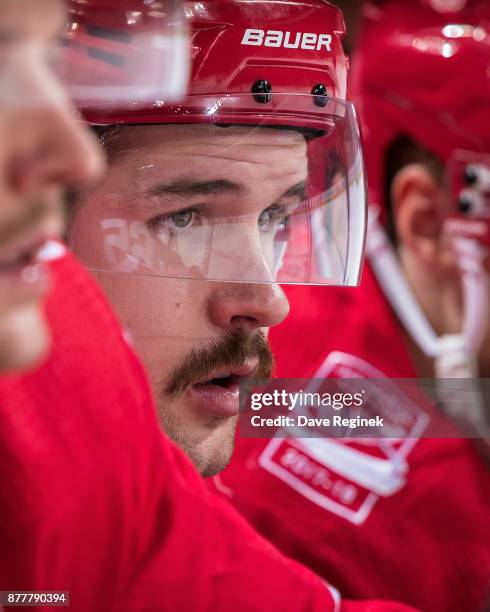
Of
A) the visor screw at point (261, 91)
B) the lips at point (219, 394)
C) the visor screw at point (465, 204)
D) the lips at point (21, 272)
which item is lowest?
the visor screw at point (465, 204)

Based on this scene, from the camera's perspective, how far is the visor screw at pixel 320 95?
0.74 metres

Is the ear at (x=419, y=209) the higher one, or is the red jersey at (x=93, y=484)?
the red jersey at (x=93, y=484)

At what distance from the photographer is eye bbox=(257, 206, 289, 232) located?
0.73m

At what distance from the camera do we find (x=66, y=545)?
61cm

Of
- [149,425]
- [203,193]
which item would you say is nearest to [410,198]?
[203,193]

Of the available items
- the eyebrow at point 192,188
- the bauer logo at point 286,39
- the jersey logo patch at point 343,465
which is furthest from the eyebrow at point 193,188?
the jersey logo patch at point 343,465

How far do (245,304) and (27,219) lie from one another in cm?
32

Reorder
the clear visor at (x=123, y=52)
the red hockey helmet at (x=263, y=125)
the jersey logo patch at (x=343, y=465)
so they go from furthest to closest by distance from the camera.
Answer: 1. the jersey logo patch at (x=343, y=465)
2. the red hockey helmet at (x=263, y=125)
3. the clear visor at (x=123, y=52)

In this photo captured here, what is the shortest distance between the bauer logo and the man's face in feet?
0.21

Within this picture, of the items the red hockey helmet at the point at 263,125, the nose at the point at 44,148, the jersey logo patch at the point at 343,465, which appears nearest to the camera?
the nose at the point at 44,148

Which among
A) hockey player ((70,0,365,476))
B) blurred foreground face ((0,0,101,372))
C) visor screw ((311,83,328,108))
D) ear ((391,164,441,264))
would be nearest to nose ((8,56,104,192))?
blurred foreground face ((0,0,101,372))

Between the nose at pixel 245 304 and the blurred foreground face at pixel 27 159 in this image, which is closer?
the blurred foreground face at pixel 27 159

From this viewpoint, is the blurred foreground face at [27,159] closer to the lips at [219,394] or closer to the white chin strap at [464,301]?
the lips at [219,394]

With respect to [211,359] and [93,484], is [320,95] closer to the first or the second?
[211,359]
